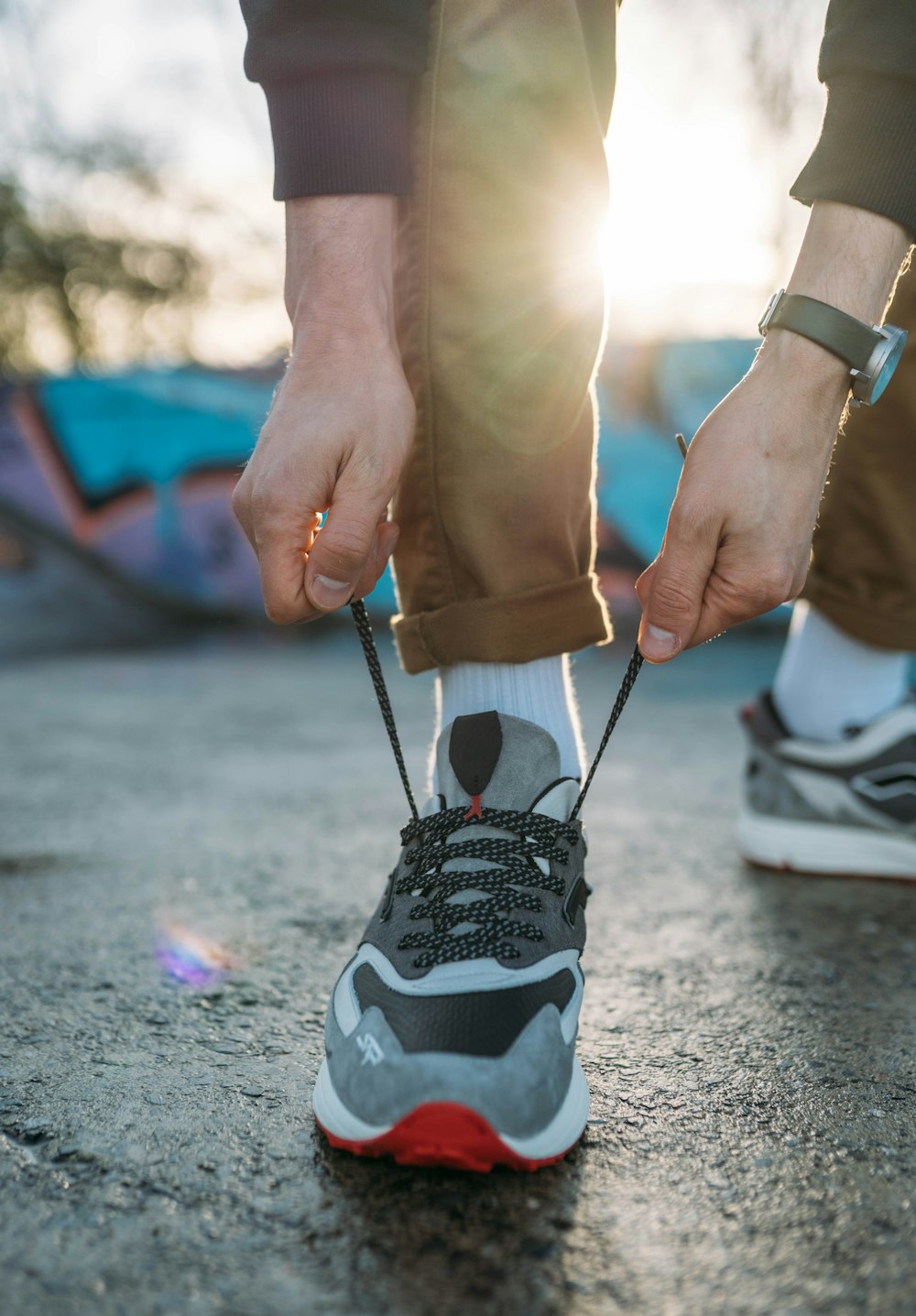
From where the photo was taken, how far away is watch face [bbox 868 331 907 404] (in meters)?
0.94

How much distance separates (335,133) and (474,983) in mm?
796

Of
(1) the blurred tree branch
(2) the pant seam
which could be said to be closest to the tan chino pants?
(2) the pant seam

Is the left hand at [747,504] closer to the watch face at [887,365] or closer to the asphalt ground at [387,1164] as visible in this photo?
the watch face at [887,365]

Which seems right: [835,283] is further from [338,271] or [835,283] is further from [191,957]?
[191,957]

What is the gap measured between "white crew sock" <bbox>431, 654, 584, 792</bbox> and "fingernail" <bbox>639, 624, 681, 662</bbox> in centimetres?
18

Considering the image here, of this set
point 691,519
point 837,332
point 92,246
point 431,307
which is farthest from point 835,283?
point 92,246

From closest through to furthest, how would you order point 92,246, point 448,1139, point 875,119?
point 448,1139, point 875,119, point 92,246

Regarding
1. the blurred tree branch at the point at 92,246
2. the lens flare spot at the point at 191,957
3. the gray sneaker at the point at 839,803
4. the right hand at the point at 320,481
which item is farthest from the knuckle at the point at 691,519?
the blurred tree branch at the point at 92,246

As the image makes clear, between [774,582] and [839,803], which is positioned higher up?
[774,582]

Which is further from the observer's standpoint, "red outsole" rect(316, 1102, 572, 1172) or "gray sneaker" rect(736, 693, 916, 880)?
"gray sneaker" rect(736, 693, 916, 880)

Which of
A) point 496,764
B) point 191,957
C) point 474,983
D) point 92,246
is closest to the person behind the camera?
point 474,983

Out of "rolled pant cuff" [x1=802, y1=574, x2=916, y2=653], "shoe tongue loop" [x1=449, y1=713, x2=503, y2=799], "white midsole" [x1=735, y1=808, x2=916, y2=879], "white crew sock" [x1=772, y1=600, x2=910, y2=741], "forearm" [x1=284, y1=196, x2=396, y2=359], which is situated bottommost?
"white midsole" [x1=735, y1=808, x2=916, y2=879]

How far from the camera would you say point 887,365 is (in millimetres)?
944

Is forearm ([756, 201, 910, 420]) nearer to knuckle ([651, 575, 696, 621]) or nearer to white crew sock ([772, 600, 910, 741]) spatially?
knuckle ([651, 575, 696, 621])
